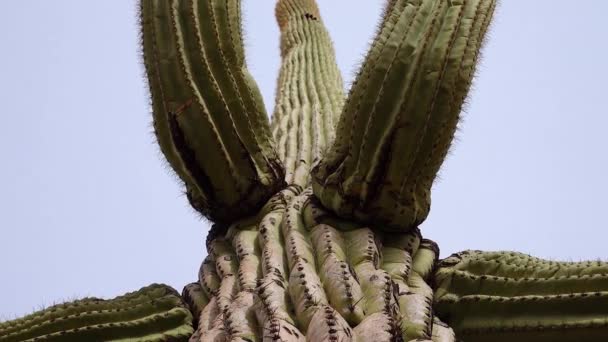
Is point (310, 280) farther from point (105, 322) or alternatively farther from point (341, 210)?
point (105, 322)

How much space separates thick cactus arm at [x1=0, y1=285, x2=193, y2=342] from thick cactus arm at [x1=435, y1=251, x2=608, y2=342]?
2.93 ft

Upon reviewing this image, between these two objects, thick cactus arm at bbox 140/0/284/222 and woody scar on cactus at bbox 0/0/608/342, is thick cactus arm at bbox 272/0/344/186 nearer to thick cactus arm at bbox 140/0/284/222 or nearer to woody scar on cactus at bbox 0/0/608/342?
thick cactus arm at bbox 140/0/284/222

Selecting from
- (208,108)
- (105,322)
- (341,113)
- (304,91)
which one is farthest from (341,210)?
(304,91)

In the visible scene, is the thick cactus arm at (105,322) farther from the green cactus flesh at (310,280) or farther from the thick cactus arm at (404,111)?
the thick cactus arm at (404,111)

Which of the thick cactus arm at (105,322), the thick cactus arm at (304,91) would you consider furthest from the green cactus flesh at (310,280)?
the thick cactus arm at (304,91)

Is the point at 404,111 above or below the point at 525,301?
above

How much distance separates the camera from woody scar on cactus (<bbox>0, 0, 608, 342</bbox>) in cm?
271

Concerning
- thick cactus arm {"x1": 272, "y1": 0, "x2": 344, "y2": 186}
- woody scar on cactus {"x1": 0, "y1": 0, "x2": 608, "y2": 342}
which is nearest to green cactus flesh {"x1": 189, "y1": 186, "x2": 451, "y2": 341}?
woody scar on cactus {"x1": 0, "y1": 0, "x2": 608, "y2": 342}

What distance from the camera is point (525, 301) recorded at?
2863mm

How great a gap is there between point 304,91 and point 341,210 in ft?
6.28

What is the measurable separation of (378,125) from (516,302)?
2.35 feet

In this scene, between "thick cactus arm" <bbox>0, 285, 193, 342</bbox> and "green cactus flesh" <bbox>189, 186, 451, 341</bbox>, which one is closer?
"green cactus flesh" <bbox>189, 186, 451, 341</bbox>

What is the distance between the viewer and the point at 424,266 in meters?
3.08

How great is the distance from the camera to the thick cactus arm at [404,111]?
9.40 feet
